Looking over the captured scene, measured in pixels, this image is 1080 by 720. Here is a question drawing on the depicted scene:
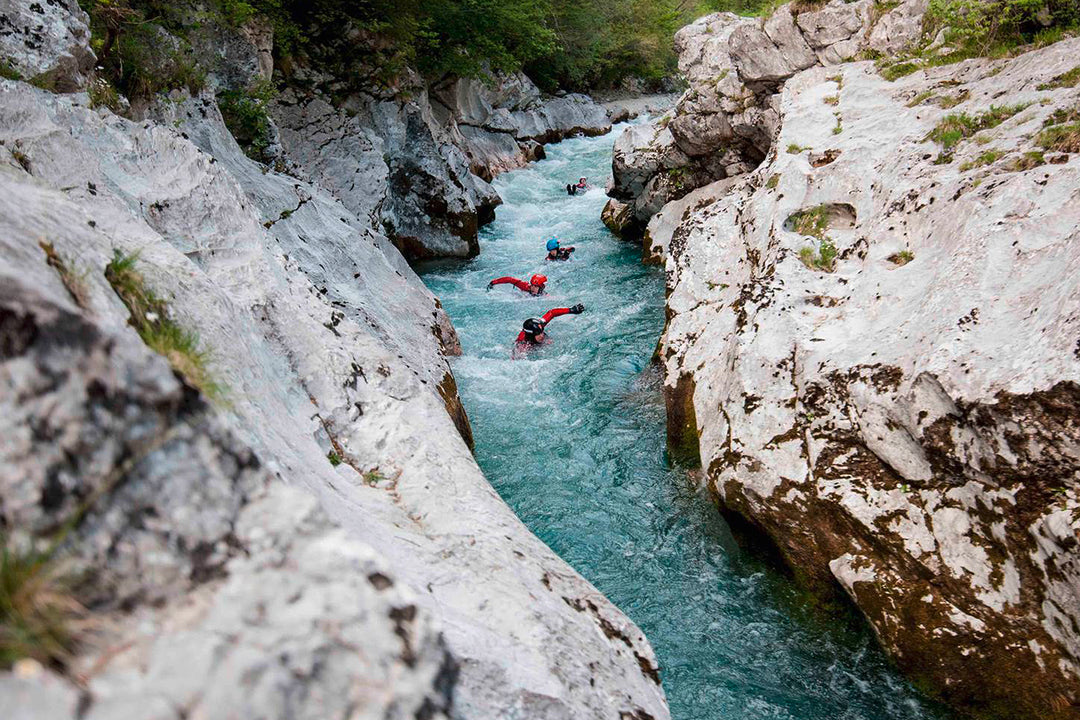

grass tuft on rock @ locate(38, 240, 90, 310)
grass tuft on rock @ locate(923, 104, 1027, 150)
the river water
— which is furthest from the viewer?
grass tuft on rock @ locate(923, 104, 1027, 150)

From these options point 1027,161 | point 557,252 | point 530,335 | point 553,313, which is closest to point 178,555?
point 1027,161

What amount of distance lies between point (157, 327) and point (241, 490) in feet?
4.74

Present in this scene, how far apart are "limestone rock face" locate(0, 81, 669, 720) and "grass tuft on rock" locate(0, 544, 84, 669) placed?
5 cm

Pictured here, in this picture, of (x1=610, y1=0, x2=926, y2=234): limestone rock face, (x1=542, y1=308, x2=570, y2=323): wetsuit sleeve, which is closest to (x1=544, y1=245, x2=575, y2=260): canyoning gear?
(x1=610, y1=0, x2=926, y2=234): limestone rock face

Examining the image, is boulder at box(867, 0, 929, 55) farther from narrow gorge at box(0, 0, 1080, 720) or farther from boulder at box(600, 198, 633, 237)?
boulder at box(600, 198, 633, 237)

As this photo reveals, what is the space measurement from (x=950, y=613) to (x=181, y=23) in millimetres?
12801

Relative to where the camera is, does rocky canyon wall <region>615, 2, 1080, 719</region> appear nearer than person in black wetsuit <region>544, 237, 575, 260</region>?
Yes

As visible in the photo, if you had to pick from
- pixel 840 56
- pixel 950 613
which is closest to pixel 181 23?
pixel 840 56

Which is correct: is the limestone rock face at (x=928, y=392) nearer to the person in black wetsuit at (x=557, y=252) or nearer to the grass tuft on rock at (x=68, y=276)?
the grass tuft on rock at (x=68, y=276)

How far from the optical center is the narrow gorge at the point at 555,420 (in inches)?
67.6

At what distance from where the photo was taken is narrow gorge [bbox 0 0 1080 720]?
5.64 feet

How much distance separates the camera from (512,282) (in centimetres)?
1442

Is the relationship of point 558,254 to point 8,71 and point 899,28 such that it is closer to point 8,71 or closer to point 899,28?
point 899,28

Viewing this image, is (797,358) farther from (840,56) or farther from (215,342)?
(840,56)
